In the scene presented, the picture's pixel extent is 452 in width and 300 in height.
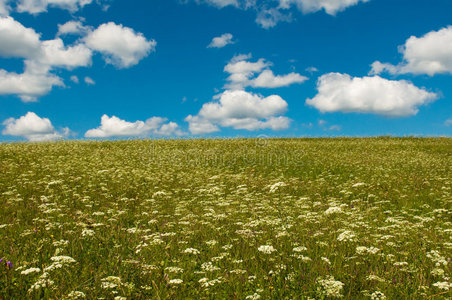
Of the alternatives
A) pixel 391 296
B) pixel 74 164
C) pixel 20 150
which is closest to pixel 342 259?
pixel 391 296

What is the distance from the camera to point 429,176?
16.9 meters

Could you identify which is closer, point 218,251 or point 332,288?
point 332,288

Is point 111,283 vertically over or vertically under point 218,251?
over

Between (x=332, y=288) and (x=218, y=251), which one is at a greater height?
(x=332, y=288)

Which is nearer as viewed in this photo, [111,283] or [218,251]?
[111,283]

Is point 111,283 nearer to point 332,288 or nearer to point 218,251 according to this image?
point 218,251

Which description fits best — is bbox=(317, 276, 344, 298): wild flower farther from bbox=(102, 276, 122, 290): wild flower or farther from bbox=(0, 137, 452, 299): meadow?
bbox=(102, 276, 122, 290): wild flower

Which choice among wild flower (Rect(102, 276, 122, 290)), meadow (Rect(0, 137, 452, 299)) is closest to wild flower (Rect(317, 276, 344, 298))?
meadow (Rect(0, 137, 452, 299))

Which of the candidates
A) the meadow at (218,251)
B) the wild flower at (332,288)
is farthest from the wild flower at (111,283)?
the wild flower at (332,288)

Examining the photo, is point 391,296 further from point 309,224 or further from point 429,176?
point 429,176

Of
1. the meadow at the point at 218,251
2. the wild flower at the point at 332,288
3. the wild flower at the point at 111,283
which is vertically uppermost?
the wild flower at the point at 111,283

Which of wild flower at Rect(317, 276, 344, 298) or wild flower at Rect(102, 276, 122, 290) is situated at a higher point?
wild flower at Rect(102, 276, 122, 290)

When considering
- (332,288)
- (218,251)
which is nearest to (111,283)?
(218,251)

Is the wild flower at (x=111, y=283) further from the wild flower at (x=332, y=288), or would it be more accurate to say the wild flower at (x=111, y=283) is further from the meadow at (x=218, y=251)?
the wild flower at (x=332, y=288)
